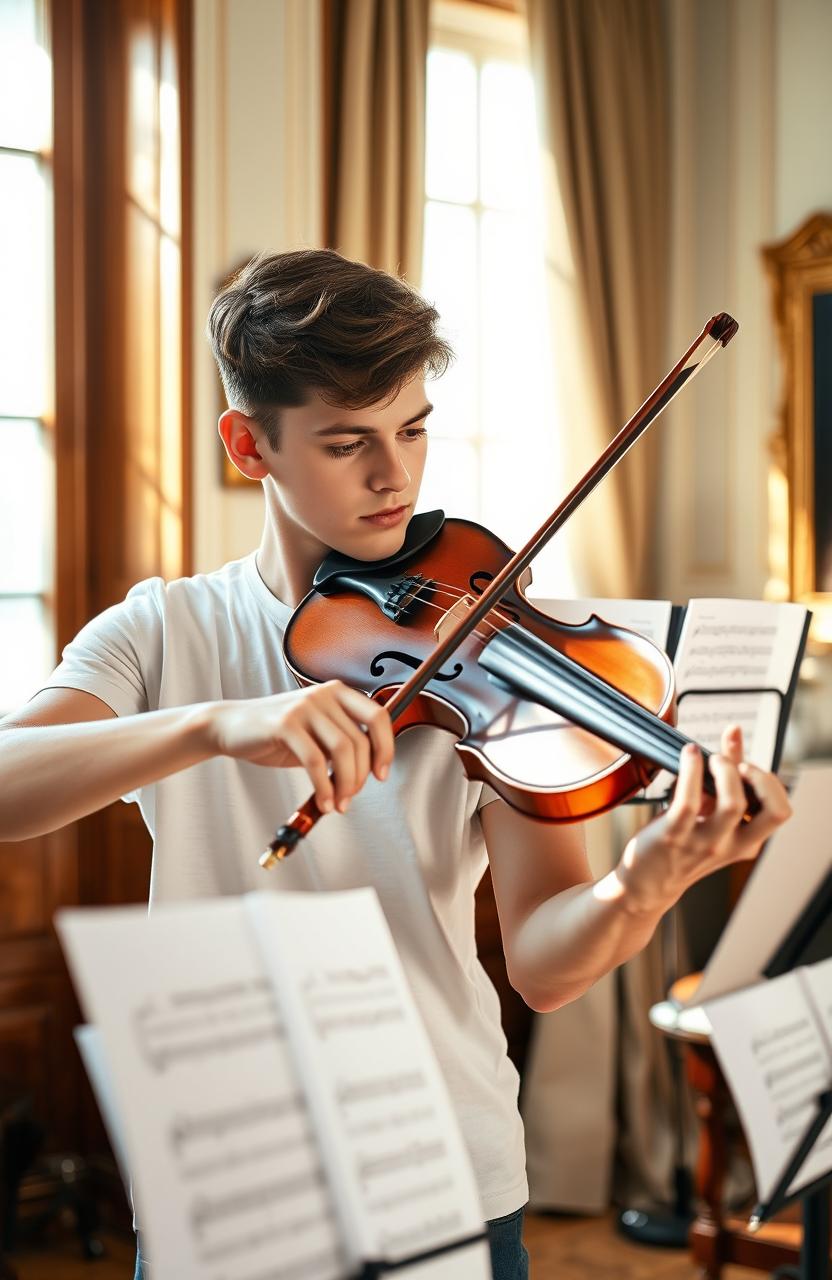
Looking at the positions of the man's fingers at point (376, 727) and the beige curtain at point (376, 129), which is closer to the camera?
the man's fingers at point (376, 727)

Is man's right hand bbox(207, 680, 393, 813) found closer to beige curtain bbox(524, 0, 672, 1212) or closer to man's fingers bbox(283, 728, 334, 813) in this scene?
man's fingers bbox(283, 728, 334, 813)

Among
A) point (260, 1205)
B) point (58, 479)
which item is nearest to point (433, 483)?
point (58, 479)

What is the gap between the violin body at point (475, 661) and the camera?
955mm

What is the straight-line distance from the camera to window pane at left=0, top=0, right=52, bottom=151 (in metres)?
2.72

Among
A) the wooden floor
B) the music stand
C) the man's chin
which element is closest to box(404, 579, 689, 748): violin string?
the man's chin

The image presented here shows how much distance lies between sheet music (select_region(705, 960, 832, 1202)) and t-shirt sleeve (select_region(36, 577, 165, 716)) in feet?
1.92

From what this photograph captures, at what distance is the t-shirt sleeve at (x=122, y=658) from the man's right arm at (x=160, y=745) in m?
0.02

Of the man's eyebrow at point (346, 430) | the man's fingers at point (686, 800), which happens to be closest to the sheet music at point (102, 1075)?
the man's fingers at point (686, 800)

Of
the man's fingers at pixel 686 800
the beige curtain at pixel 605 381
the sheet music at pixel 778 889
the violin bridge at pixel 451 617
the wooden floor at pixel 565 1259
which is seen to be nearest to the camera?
the man's fingers at pixel 686 800

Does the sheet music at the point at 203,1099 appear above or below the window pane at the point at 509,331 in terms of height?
below

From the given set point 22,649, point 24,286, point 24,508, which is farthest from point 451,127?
point 22,649

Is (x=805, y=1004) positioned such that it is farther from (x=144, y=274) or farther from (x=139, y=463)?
(x=144, y=274)

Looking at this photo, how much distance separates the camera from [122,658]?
114 cm

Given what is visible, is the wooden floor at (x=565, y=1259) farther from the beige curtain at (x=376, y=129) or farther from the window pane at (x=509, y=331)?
the beige curtain at (x=376, y=129)
